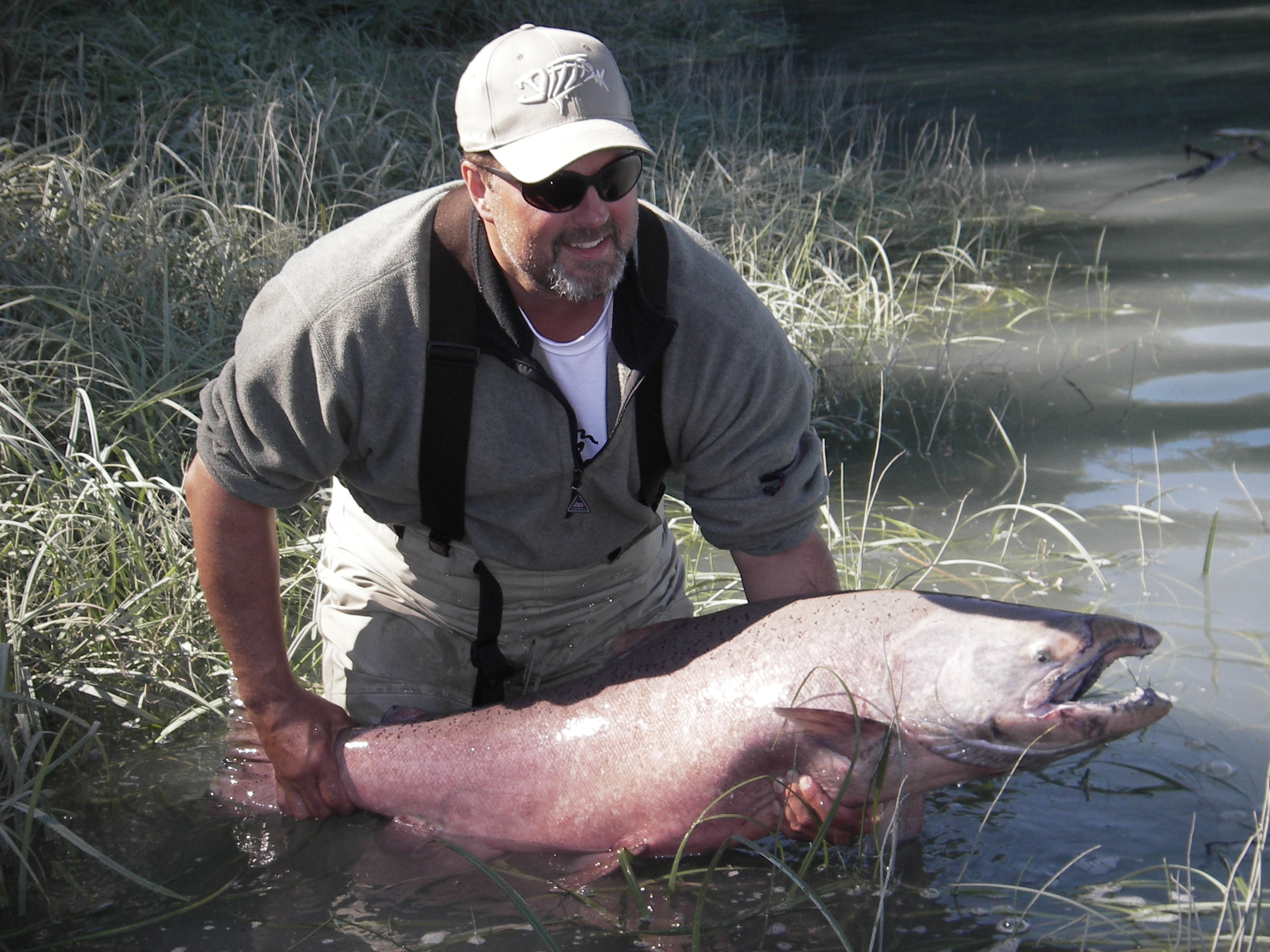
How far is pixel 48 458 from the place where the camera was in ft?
13.9

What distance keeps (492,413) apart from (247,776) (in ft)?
3.68

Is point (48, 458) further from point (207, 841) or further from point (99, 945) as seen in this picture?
point (99, 945)

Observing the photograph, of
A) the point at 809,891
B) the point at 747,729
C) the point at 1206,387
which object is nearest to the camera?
the point at 809,891

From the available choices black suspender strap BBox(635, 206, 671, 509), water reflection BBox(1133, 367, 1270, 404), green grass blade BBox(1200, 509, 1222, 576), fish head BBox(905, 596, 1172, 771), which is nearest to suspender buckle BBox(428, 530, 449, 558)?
black suspender strap BBox(635, 206, 671, 509)

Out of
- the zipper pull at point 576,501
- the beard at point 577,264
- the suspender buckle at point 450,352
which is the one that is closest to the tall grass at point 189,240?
the zipper pull at point 576,501

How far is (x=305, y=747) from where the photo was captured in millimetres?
3086

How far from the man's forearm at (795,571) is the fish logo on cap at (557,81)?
3.76ft

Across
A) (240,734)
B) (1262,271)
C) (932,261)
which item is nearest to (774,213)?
(932,261)

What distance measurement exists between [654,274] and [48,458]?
2354 mm

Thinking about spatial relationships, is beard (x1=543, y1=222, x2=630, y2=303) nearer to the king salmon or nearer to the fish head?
the king salmon

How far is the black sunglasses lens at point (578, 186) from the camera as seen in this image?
2.81m

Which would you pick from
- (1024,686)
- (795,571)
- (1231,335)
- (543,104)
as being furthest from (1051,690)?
(1231,335)

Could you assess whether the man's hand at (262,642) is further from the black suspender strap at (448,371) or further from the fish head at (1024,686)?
the fish head at (1024,686)

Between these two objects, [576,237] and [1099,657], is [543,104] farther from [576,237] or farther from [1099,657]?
[1099,657]
